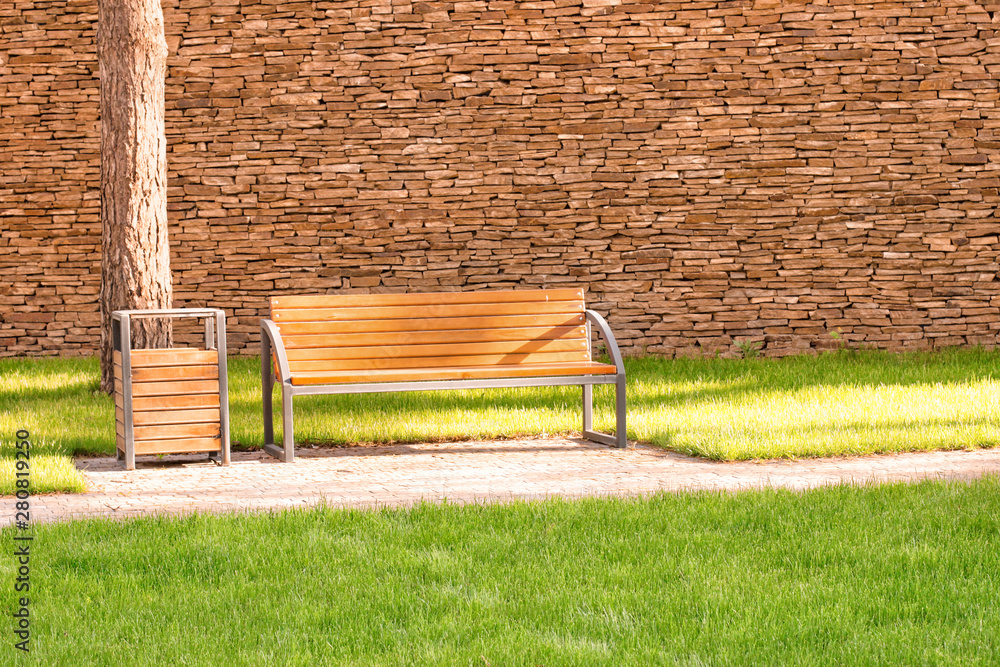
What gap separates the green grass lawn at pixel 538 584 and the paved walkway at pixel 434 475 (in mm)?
436

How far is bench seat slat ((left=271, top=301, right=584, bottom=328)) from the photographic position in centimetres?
650

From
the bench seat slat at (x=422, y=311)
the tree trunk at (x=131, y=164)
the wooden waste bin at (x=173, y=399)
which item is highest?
the tree trunk at (x=131, y=164)

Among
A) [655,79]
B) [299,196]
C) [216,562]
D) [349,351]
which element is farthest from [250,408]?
[655,79]

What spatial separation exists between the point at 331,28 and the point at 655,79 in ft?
10.5

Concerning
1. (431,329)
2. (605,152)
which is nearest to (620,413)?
(431,329)

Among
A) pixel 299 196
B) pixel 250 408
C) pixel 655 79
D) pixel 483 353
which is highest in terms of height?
pixel 655 79

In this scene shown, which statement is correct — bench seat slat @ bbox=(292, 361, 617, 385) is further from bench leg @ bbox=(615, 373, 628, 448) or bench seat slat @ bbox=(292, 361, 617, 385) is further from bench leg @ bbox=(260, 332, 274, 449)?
bench leg @ bbox=(260, 332, 274, 449)

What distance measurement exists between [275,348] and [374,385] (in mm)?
613

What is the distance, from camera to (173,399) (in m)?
5.89

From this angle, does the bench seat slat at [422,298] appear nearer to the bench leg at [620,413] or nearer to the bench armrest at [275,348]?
the bench armrest at [275,348]

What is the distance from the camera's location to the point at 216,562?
12.3 ft

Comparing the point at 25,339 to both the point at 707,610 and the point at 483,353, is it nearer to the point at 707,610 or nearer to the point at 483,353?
the point at 483,353

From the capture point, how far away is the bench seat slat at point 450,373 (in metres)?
6.02

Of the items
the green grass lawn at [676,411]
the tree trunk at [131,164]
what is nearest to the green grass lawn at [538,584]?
the green grass lawn at [676,411]
